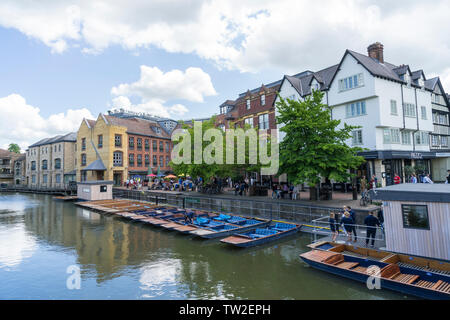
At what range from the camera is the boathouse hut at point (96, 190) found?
39.3 meters

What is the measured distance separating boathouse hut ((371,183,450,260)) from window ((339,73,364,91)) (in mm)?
20084

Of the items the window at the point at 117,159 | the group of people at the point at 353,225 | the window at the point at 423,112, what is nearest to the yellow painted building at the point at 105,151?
the window at the point at 117,159

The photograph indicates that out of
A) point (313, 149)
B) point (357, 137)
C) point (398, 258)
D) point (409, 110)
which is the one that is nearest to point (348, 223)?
point (398, 258)

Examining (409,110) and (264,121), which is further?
(264,121)

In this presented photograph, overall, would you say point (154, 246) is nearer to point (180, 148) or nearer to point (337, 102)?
point (180, 148)

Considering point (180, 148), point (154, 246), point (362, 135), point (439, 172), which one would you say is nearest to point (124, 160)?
point (180, 148)

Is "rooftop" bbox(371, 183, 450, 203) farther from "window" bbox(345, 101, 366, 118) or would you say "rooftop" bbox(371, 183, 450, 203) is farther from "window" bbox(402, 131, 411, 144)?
"window" bbox(402, 131, 411, 144)

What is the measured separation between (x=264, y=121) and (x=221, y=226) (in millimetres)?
23771

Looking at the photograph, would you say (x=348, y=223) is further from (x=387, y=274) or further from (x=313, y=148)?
(x=313, y=148)

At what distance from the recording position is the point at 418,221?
1093 centimetres

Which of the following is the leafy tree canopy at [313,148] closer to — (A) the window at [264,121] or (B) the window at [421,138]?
(B) the window at [421,138]

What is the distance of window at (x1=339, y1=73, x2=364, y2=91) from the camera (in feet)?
91.3

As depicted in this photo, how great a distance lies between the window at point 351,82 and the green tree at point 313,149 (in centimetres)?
977
